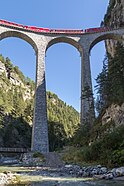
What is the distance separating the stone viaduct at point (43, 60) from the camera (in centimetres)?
3234

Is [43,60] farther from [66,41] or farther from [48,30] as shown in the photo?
[66,41]

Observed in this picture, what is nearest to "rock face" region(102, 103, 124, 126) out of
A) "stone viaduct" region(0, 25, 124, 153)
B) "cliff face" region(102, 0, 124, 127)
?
"cliff face" region(102, 0, 124, 127)

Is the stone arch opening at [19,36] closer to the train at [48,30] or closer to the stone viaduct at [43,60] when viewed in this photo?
the stone viaduct at [43,60]

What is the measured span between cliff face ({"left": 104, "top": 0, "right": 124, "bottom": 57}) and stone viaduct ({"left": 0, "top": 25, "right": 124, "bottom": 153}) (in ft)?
10.5

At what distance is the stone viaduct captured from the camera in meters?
32.3

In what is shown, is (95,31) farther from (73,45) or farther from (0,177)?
(0,177)

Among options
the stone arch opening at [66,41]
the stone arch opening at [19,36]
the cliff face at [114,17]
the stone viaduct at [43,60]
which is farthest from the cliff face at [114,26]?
the stone arch opening at [19,36]

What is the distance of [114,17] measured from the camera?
1779 inches

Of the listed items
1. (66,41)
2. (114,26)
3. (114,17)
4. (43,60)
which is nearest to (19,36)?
(43,60)

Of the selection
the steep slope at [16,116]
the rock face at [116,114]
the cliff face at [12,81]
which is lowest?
the rock face at [116,114]

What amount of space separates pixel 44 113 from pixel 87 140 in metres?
7.05

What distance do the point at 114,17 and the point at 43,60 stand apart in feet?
55.1

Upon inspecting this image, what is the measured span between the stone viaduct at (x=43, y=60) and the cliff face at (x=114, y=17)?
10.5 feet

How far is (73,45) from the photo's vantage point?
4119 cm
